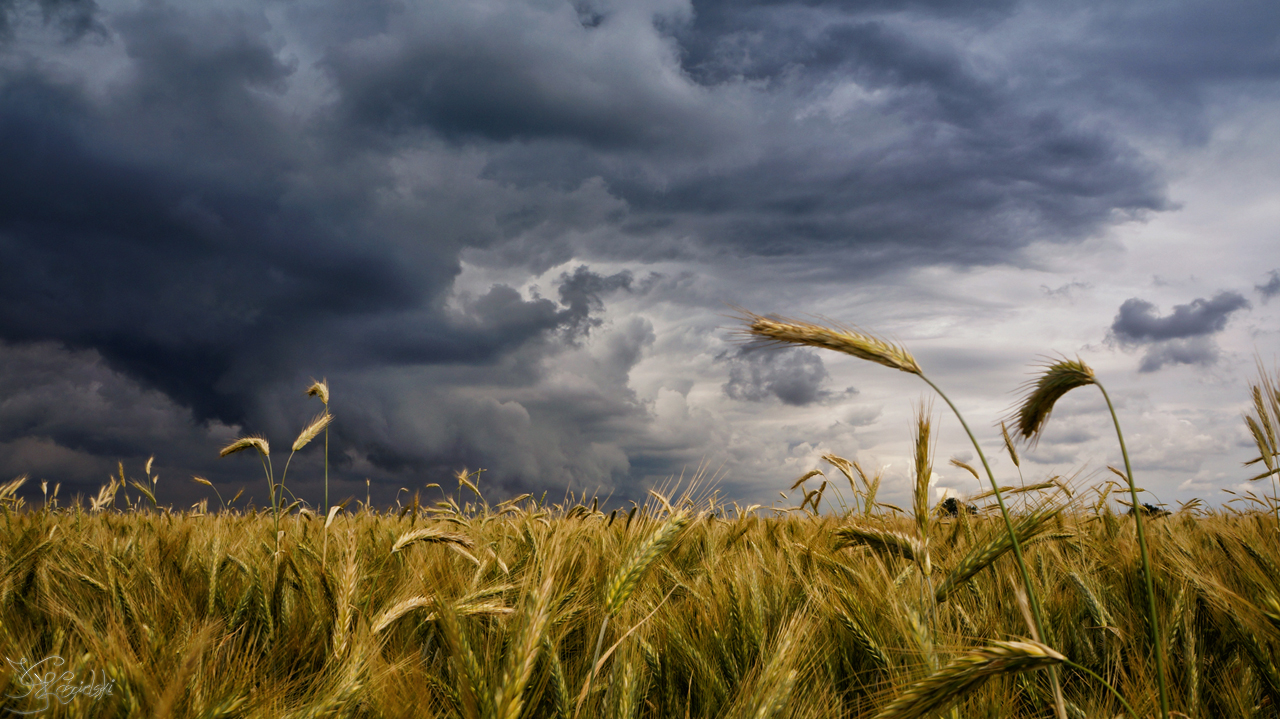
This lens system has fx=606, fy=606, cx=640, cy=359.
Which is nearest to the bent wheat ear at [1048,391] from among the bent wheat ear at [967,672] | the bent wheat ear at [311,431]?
the bent wheat ear at [967,672]

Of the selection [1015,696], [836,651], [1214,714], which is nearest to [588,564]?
[836,651]

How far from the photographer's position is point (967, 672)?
3.58 feet

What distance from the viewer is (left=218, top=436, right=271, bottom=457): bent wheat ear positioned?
15.5ft

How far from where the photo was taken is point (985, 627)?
7.46 feet

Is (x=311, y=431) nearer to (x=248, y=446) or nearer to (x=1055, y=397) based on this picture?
(x=248, y=446)

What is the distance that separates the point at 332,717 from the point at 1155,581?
9.88ft

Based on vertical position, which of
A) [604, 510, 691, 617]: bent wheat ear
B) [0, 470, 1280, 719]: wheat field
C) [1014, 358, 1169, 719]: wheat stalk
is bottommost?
[0, 470, 1280, 719]: wheat field

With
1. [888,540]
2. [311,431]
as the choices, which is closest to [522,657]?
[888,540]

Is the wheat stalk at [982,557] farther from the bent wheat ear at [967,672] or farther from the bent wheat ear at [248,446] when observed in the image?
the bent wheat ear at [248,446]

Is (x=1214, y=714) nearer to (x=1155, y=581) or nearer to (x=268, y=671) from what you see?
(x=1155, y=581)

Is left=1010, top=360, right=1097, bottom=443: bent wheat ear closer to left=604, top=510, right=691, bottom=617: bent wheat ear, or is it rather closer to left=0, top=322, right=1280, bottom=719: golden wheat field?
left=0, top=322, right=1280, bottom=719: golden wheat field

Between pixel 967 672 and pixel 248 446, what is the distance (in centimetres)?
526

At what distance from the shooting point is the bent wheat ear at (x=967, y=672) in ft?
3.55

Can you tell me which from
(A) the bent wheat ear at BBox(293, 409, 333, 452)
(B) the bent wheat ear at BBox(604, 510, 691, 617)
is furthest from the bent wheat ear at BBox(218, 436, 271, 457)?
(B) the bent wheat ear at BBox(604, 510, 691, 617)
